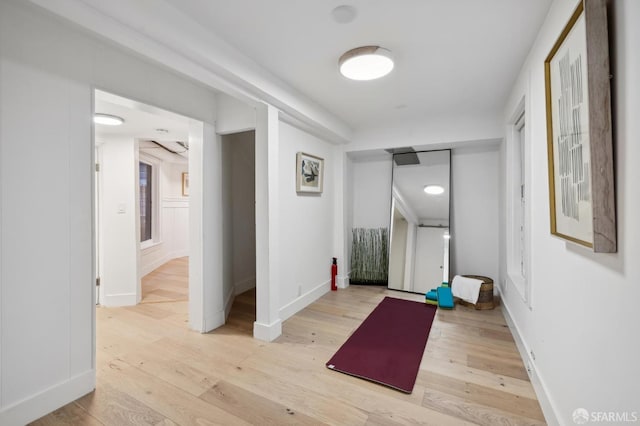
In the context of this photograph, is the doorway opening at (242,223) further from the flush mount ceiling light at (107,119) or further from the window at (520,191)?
the window at (520,191)

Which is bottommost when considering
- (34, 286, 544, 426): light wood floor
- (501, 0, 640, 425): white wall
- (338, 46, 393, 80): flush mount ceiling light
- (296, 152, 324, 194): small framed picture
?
(34, 286, 544, 426): light wood floor

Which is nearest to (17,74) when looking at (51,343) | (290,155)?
(51,343)

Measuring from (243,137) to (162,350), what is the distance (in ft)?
9.73

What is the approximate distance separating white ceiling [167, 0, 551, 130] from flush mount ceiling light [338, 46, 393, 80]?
48 millimetres

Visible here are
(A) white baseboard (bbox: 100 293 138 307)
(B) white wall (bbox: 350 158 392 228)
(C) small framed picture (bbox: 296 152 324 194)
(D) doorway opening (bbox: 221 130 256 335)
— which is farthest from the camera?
(B) white wall (bbox: 350 158 392 228)

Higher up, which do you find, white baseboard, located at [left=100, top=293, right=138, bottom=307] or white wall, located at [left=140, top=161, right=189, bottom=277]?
white wall, located at [left=140, top=161, right=189, bottom=277]

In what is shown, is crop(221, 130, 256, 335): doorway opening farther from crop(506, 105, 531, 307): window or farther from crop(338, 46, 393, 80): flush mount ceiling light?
crop(506, 105, 531, 307): window

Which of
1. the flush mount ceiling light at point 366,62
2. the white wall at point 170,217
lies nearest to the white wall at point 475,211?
the flush mount ceiling light at point 366,62

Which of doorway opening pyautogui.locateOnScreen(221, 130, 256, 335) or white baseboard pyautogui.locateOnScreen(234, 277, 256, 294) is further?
white baseboard pyautogui.locateOnScreen(234, 277, 256, 294)

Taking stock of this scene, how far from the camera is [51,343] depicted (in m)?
1.76

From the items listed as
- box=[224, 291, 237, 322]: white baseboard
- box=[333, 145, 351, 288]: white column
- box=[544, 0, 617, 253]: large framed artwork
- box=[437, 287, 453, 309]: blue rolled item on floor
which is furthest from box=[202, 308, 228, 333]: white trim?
box=[544, 0, 617, 253]: large framed artwork

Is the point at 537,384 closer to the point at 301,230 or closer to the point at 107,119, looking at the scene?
the point at 301,230

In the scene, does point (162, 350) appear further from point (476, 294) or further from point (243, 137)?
point (476, 294)

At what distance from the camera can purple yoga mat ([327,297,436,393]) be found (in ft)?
6.93
